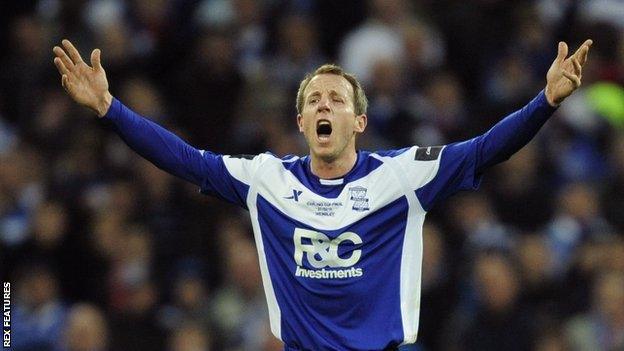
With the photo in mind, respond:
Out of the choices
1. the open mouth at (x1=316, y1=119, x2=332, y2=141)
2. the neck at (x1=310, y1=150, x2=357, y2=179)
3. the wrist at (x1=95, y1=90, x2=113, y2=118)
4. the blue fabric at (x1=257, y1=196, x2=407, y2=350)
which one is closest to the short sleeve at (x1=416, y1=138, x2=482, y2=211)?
the blue fabric at (x1=257, y1=196, x2=407, y2=350)

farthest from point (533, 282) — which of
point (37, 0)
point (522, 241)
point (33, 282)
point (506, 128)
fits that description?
point (37, 0)

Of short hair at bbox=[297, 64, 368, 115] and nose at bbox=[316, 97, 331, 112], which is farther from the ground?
short hair at bbox=[297, 64, 368, 115]

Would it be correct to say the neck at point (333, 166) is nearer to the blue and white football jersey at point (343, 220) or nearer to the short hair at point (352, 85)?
the blue and white football jersey at point (343, 220)

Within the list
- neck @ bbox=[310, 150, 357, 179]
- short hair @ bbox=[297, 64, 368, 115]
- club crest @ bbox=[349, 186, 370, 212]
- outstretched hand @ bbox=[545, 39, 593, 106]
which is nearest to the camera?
outstretched hand @ bbox=[545, 39, 593, 106]

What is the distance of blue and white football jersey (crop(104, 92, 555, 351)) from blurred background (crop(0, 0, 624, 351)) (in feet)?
10.4

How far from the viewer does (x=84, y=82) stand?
612 centimetres

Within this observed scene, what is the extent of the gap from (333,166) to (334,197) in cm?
16

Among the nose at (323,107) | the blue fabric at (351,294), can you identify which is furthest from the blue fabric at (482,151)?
the nose at (323,107)

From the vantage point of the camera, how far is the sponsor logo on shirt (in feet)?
19.6

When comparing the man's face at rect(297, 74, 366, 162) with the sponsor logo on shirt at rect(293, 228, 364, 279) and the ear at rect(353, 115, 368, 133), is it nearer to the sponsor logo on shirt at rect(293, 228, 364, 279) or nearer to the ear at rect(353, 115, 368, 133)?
the ear at rect(353, 115, 368, 133)

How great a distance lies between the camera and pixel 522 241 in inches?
388

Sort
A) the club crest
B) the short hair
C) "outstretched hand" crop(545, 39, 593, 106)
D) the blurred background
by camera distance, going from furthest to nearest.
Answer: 1. the blurred background
2. the short hair
3. the club crest
4. "outstretched hand" crop(545, 39, 593, 106)

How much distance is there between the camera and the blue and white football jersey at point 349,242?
19.6ft

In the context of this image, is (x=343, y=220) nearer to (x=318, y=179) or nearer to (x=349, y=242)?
(x=349, y=242)
